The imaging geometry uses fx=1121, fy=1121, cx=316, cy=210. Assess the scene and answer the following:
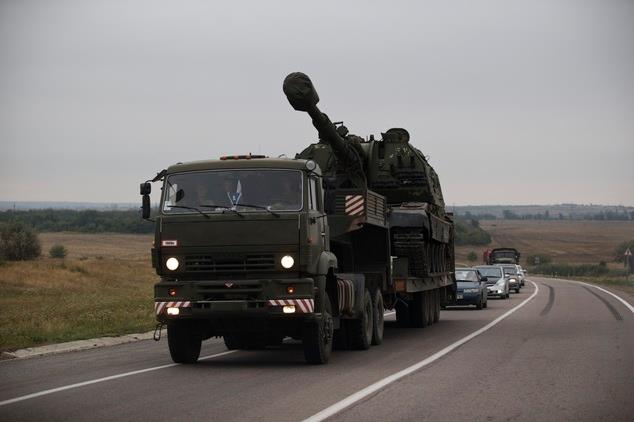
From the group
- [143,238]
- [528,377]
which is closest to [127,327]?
[528,377]

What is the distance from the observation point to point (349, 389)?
12766 millimetres

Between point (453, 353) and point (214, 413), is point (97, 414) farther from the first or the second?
point (453, 353)

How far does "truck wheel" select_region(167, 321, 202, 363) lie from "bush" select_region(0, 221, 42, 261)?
191ft

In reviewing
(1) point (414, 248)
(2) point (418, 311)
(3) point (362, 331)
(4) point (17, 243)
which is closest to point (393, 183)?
(1) point (414, 248)

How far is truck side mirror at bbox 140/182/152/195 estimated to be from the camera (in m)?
15.9

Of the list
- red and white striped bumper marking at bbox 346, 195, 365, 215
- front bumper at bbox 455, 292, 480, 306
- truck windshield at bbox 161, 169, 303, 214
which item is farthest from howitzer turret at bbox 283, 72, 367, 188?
front bumper at bbox 455, 292, 480, 306

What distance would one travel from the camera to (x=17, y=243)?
A: 7294 cm

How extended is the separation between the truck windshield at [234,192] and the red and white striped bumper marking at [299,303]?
1.30 metres

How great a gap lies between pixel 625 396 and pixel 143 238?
131 meters

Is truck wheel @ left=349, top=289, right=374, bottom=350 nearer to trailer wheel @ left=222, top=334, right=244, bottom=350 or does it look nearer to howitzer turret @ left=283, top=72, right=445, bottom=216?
trailer wheel @ left=222, top=334, right=244, bottom=350

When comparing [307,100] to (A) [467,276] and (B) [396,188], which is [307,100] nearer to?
(B) [396,188]

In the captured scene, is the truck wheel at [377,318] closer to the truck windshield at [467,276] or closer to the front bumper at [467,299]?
the front bumper at [467,299]

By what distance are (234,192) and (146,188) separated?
1.27m

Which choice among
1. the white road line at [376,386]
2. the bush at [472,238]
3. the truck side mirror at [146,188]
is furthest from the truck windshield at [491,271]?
the bush at [472,238]
